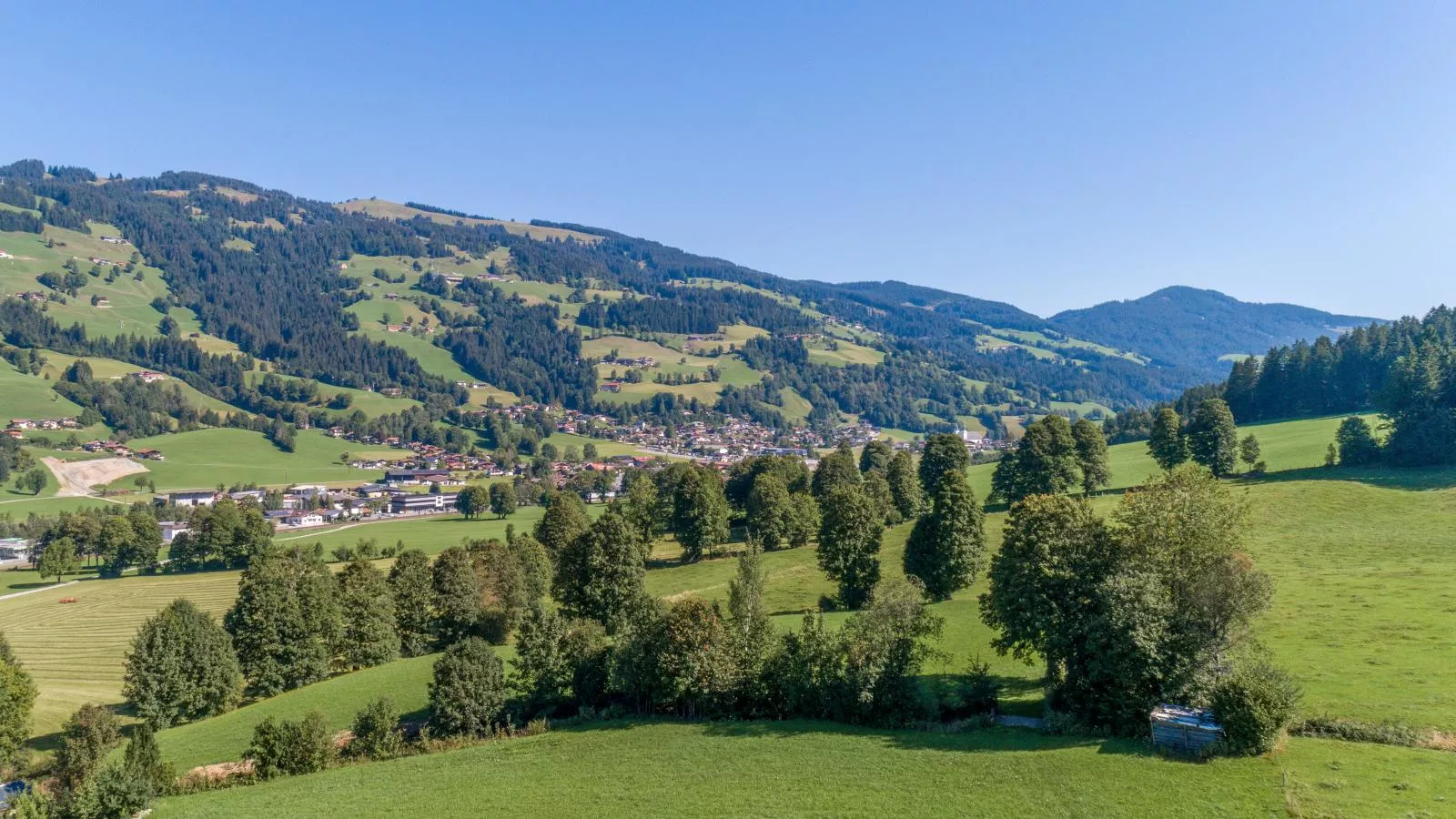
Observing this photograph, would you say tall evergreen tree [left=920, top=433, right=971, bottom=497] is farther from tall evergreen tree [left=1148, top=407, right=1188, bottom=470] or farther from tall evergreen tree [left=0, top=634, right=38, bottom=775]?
tall evergreen tree [left=0, top=634, right=38, bottom=775]

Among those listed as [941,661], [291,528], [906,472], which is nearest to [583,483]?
[291,528]

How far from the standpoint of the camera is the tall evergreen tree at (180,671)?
4859 cm

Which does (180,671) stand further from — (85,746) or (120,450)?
(120,450)

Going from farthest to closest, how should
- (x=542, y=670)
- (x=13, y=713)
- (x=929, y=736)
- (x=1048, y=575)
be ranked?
1. (x=13, y=713)
2. (x=542, y=670)
3. (x=1048, y=575)
4. (x=929, y=736)

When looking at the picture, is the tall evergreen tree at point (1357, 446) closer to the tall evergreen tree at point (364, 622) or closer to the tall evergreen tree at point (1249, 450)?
the tall evergreen tree at point (1249, 450)

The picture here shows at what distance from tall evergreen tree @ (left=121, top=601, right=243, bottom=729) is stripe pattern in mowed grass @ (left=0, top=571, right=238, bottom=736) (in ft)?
27.3

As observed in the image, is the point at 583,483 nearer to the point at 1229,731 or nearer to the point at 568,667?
the point at 568,667

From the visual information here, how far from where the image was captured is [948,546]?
5638 centimetres

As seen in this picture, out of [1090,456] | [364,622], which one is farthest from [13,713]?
[1090,456]

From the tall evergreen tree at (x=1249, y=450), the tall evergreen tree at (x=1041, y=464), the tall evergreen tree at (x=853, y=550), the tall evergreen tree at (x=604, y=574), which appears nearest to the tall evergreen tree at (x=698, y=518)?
the tall evergreen tree at (x=604, y=574)

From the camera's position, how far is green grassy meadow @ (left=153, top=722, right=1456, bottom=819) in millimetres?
24562

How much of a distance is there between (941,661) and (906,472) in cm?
5190

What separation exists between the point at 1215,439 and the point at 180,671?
99890mm

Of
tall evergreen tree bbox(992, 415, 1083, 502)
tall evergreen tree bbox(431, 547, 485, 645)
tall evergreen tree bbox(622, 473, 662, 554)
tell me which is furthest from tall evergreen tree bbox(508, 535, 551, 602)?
tall evergreen tree bbox(992, 415, 1083, 502)
